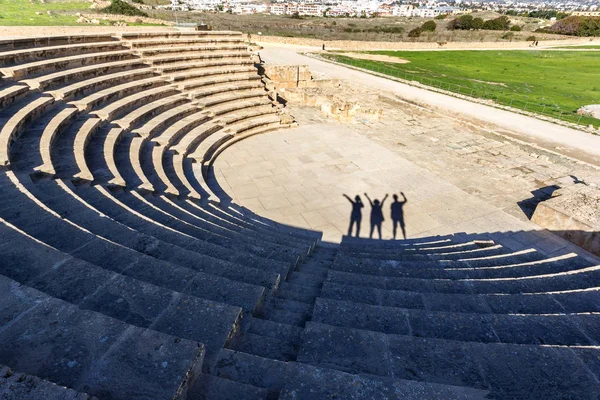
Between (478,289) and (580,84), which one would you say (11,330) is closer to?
(478,289)

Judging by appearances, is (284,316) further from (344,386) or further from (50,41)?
(50,41)

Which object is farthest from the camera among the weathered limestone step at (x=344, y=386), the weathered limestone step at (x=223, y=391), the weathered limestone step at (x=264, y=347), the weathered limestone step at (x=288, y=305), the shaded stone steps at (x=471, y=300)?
the shaded stone steps at (x=471, y=300)

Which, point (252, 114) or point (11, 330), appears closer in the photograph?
point (11, 330)

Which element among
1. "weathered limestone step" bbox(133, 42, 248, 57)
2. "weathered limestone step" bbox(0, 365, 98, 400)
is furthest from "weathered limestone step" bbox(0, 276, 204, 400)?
"weathered limestone step" bbox(133, 42, 248, 57)

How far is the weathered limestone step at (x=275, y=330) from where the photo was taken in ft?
12.5

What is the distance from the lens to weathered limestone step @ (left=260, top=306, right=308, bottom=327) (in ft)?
14.2

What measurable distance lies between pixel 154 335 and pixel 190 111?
13684 millimetres

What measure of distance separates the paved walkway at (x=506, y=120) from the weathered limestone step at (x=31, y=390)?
1928cm

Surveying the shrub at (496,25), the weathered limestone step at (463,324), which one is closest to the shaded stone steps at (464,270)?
the weathered limestone step at (463,324)

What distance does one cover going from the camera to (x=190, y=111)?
49.6 feet

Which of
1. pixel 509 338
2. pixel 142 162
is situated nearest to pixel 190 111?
pixel 142 162

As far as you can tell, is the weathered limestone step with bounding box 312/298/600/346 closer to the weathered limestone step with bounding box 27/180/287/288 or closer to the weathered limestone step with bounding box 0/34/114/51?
the weathered limestone step with bounding box 27/180/287/288

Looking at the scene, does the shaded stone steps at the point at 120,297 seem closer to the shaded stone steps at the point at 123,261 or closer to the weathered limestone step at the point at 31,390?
the shaded stone steps at the point at 123,261

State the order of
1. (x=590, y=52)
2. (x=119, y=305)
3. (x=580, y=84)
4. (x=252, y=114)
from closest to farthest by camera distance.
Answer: (x=119, y=305)
(x=252, y=114)
(x=580, y=84)
(x=590, y=52)
